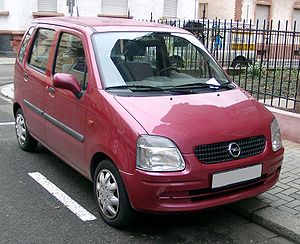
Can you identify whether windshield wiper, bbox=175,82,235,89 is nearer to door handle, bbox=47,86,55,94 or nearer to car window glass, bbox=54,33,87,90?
car window glass, bbox=54,33,87,90

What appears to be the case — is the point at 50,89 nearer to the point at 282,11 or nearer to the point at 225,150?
the point at 225,150

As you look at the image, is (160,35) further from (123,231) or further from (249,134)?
(123,231)

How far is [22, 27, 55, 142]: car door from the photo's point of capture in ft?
17.1

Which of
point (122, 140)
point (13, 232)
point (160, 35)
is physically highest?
point (160, 35)

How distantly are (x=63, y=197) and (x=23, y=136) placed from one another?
1.79 m

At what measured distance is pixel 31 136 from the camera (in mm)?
5871

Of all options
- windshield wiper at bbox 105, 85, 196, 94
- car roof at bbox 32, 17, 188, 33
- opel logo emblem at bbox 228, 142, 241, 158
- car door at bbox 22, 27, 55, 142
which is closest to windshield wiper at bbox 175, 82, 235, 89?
windshield wiper at bbox 105, 85, 196, 94

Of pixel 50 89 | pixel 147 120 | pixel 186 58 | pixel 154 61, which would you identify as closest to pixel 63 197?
pixel 50 89

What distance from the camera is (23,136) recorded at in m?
6.12

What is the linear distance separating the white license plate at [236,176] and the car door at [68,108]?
138cm

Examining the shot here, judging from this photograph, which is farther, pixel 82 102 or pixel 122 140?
pixel 82 102

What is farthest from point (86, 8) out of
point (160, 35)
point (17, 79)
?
point (160, 35)

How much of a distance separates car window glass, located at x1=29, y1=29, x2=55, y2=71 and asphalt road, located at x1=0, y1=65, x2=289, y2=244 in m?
1.41

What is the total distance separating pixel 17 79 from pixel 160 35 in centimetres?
229
